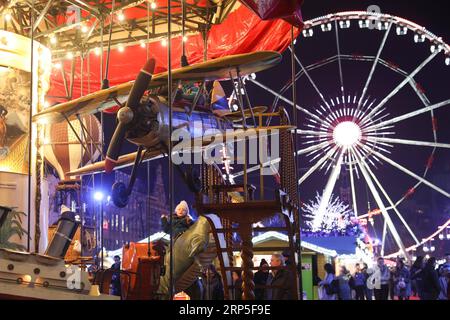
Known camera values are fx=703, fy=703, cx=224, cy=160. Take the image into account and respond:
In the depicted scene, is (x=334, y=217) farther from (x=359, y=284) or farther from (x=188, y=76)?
(x=188, y=76)

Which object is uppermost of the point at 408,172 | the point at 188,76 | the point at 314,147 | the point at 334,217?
the point at 314,147

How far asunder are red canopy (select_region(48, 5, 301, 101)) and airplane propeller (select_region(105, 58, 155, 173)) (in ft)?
12.8

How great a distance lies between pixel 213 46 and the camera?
16.3 metres

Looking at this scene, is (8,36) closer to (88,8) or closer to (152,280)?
(88,8)

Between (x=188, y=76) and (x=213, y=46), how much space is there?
21.2 ft

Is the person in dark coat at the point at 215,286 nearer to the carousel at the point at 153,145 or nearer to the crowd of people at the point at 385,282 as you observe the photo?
the carousel at the point at 153,145

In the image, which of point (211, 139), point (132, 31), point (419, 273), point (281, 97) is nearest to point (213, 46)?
point (132, 31)

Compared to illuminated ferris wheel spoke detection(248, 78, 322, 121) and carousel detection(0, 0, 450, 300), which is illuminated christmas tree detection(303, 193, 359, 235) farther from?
carousel detection(0, 0, 450, 300)

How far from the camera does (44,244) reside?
38.6 feet

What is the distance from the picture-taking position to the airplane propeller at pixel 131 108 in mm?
9883

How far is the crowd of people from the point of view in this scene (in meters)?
13.7
